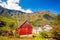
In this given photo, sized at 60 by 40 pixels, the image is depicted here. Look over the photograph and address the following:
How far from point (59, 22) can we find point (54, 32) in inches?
71.3

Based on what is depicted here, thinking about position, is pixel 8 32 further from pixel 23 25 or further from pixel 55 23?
pixel 55 23

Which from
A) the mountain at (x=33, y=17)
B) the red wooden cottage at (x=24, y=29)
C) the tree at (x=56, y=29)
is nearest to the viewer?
the tree at (x=56, y=29)

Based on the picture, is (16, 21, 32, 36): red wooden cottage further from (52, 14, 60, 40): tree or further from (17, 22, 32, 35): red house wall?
(52, 14, 60, 40): tree

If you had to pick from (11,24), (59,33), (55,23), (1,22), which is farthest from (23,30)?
(59,33)

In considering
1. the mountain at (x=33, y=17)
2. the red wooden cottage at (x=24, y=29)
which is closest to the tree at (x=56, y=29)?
the red wooden cottage at (x=24, y=29)

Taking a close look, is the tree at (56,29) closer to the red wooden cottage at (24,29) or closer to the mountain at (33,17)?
the red wooden cottage at (24,29)

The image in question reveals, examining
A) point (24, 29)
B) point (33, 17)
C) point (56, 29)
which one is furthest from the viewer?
point (33, 17)

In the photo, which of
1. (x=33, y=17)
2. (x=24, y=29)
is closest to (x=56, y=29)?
(x=24, y=29)

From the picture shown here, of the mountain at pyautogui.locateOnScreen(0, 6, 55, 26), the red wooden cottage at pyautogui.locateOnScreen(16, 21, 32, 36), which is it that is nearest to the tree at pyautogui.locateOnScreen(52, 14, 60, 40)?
the red wooden cottage at pyautogui.locateOnScreen(16, 21, 32, 36)

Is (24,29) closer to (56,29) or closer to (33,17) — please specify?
(56,29)

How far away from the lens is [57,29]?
18.4 metres

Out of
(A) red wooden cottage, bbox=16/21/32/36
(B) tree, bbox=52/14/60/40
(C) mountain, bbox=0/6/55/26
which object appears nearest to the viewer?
(B) tree, bbox=52/14/60/40

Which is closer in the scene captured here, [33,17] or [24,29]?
[24,29]

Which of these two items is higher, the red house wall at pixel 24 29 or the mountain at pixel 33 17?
the mountain at pixel 33 17
